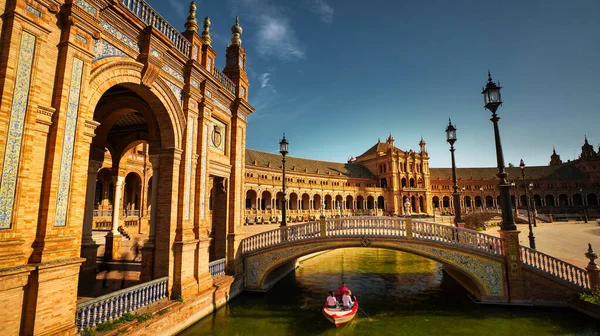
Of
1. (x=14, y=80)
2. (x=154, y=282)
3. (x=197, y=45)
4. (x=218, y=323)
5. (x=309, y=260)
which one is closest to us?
(x=14, y=80)

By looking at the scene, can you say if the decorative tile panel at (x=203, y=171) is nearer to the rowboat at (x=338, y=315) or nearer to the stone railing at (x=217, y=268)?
the stone railing at (x=217, y=268)

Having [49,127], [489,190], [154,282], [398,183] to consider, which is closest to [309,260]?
[154,282]

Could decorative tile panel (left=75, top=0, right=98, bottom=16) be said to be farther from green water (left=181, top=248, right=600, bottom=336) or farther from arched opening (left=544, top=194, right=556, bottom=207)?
arched opening (left=544, top=194, right=556, bottom=207)

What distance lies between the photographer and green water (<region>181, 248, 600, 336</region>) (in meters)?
9.92

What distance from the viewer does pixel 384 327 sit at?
10469mm

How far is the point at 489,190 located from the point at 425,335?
256 feet

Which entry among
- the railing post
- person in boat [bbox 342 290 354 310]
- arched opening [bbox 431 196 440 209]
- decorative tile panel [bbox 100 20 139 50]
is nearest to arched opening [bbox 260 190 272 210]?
person in boat [bbox 342 290 354 310]

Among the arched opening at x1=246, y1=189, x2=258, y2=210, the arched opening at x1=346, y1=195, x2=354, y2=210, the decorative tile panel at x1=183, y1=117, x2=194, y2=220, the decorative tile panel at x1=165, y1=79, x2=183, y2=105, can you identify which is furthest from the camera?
the arched opening at x1=346, y1=195, x2=354, y2=210

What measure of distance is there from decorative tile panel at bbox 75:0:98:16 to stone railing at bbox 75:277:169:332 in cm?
728

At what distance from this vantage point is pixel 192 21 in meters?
12.2

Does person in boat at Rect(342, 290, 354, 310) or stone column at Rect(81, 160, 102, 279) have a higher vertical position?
stone column at Rect(81, 160, 102, 279)

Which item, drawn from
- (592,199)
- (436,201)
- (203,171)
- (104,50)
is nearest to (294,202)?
(436,201)

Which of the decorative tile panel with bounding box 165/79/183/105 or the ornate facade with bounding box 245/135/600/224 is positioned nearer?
the decorative tile panel with bounding box 165/79/183/105

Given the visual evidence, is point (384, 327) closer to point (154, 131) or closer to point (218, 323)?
point (218, 323)
